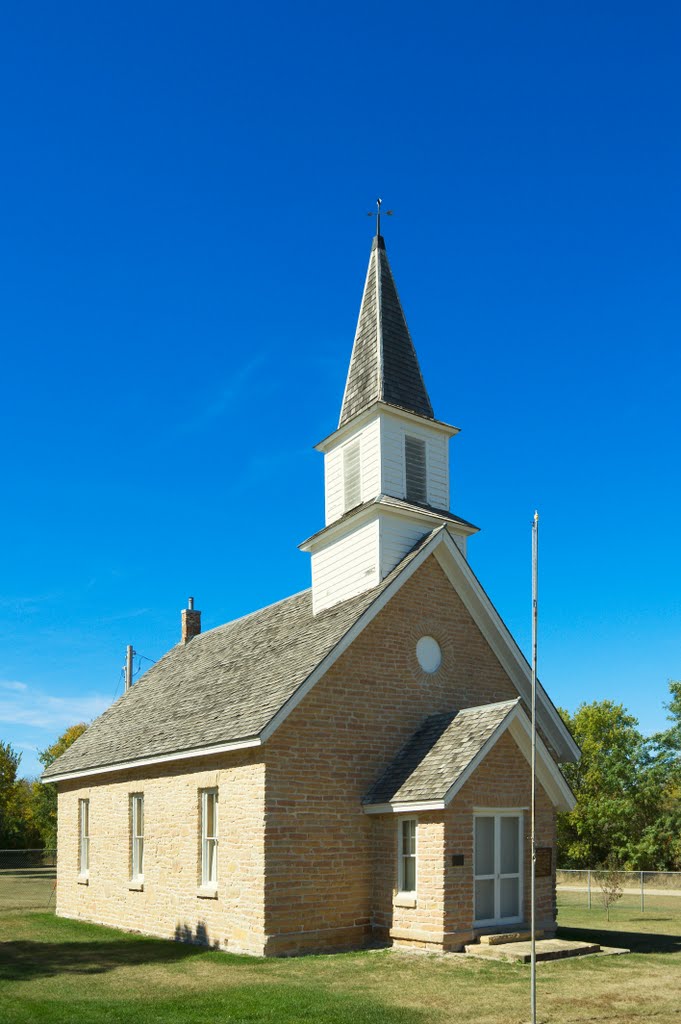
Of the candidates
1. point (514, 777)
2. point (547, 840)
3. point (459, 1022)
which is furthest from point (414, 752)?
point (459, 1022)

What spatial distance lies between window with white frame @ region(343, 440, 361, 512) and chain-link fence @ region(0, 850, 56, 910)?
1619 cm


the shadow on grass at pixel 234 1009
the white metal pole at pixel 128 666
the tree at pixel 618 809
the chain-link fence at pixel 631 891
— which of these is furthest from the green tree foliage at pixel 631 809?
the shadow on grass at pixel 234 1009

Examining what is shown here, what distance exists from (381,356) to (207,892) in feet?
42.0

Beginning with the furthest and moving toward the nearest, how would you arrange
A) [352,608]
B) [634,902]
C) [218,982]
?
1. [634,902]
2. [352,608]
3. [218,982]

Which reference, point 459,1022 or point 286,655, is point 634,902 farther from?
point 459,1022

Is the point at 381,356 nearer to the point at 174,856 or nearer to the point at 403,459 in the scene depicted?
the point at 403,459

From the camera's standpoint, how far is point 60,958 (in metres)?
18.0

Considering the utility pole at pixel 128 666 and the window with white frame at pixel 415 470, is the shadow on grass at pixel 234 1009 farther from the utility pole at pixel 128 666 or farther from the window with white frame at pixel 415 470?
the utility pole at pixel 128 666

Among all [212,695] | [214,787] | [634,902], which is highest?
[212,695]

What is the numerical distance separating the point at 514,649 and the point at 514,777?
13.9ft

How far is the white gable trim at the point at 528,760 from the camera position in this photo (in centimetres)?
1723

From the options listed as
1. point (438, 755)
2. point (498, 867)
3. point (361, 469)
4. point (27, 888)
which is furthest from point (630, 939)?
point (27, 888)

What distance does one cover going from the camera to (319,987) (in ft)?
46.5

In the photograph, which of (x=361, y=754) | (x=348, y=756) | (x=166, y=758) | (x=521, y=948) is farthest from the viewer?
(x=166, y=758)
